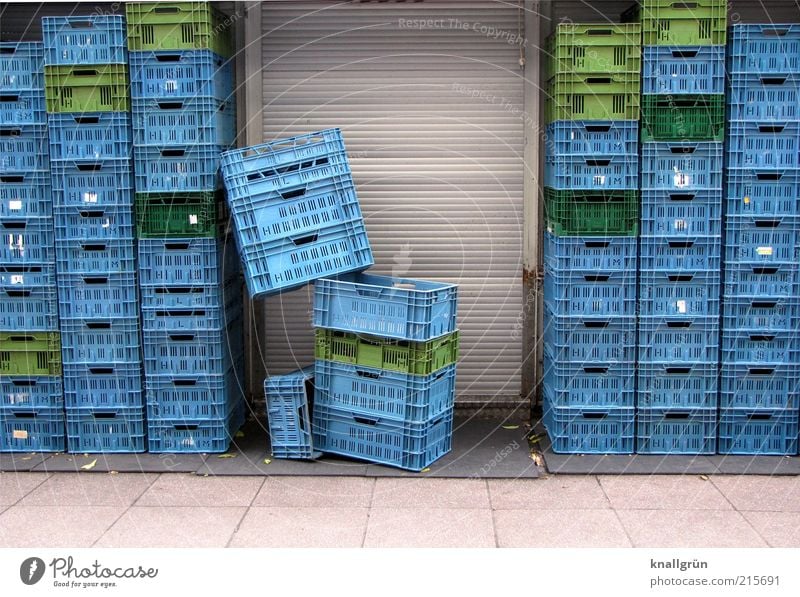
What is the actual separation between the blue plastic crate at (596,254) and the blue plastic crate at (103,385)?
3.74 m

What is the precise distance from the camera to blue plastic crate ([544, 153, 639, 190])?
7.85 metres

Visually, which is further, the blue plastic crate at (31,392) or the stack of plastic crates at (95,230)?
the blue plastic crate at (31,392)

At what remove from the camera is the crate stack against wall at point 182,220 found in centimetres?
782

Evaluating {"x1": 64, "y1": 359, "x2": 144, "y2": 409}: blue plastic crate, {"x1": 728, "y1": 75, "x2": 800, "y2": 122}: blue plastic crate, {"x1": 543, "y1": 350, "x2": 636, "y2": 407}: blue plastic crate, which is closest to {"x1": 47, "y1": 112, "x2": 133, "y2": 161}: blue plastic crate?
{"x1": 64, "y1": 359, "x2": 144, "y2": 409}: blue plastic crate

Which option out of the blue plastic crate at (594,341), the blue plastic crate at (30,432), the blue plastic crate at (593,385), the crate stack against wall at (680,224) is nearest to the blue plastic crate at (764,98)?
the crate stack against wall at (680,224)

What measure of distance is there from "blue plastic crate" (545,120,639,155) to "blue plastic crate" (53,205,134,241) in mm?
3654

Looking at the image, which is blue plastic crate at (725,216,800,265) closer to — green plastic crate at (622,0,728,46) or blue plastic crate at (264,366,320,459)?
green plastic crate at (622,0,728,46)

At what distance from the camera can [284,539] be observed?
21.2 feet

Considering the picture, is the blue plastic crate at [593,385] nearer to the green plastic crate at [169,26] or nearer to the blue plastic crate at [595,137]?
the blue plastic crate at [595,137]

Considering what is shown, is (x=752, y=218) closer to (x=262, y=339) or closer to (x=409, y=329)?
(x=409, y=329)

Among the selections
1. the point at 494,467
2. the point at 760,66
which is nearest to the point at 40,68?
the point at 494,467

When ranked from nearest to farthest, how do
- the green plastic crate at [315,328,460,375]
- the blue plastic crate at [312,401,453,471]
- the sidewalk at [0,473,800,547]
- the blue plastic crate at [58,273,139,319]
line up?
the sidewalk at [0,473,800,547] < the green plastic crate at [315,328,460,375] < the blue plastic crate at [312,401,453,471] < the blue plastic crate at [58,273,139,319]

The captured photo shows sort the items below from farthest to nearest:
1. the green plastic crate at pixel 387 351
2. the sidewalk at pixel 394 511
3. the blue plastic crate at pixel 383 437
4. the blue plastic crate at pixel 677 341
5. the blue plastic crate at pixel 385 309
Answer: the blue plastic crate at pixel 677 341 → the blue plastic crate at pixel 383 437 → the green plastic crate at pixel 387 351 → the blue plastic crate at pixel 385 309 → the sidewalk at pixel 394 511

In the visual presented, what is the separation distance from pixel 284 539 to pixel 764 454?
4.21 m
